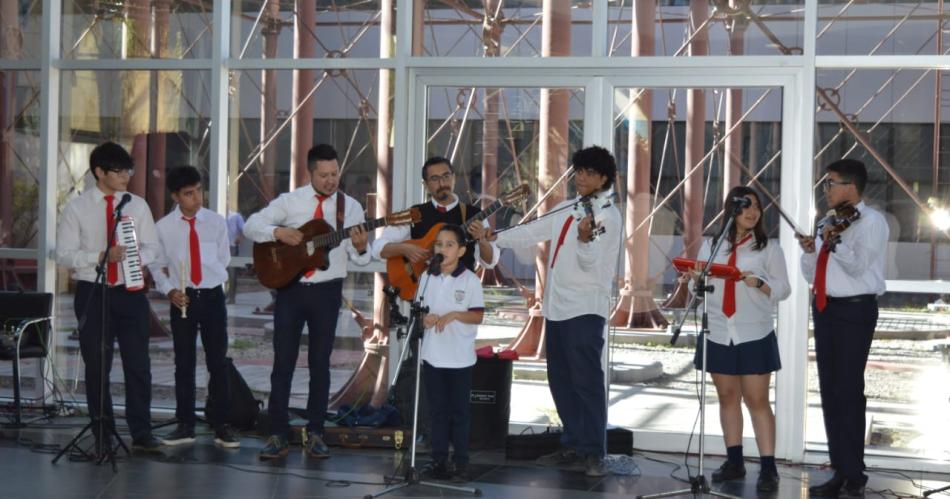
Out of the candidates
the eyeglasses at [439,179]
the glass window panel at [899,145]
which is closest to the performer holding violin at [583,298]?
the eyeglasses at [439,179]

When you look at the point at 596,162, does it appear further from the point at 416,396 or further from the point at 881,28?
the point at 881,28

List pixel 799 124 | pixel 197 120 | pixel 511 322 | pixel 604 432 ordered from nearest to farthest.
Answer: pixel 604 432 < pixel 799 124 < pixel 511 322 < pixel 197 120

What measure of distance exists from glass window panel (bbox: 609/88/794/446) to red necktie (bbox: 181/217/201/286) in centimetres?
237

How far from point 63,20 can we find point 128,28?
1.52 feet

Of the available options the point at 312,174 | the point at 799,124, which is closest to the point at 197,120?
the point at 312,174

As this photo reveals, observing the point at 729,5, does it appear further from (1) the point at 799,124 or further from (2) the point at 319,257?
(2) the point at 319,257

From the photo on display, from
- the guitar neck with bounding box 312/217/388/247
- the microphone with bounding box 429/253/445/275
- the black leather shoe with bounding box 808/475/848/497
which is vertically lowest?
the black leather shoe with bounding box 808/475/848/497

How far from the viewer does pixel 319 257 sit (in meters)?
6.45

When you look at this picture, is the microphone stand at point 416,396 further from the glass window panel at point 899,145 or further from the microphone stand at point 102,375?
the glass window panel at point 899,145

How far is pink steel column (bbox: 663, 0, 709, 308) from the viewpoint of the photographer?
7.12 meters

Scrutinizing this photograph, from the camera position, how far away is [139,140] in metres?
8.12

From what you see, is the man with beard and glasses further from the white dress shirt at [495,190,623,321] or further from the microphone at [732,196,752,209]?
the microphone at [732,196,752,209]

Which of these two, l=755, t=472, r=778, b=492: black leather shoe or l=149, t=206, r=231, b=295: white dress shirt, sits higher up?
l=149, t=206, r=231, b=295: white dress shirt

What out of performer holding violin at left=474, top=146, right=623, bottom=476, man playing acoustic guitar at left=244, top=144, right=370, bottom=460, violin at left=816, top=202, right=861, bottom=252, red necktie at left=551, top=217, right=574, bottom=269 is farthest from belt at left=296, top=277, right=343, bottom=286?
violin at left=816, top=202, right=861, bottom=252
